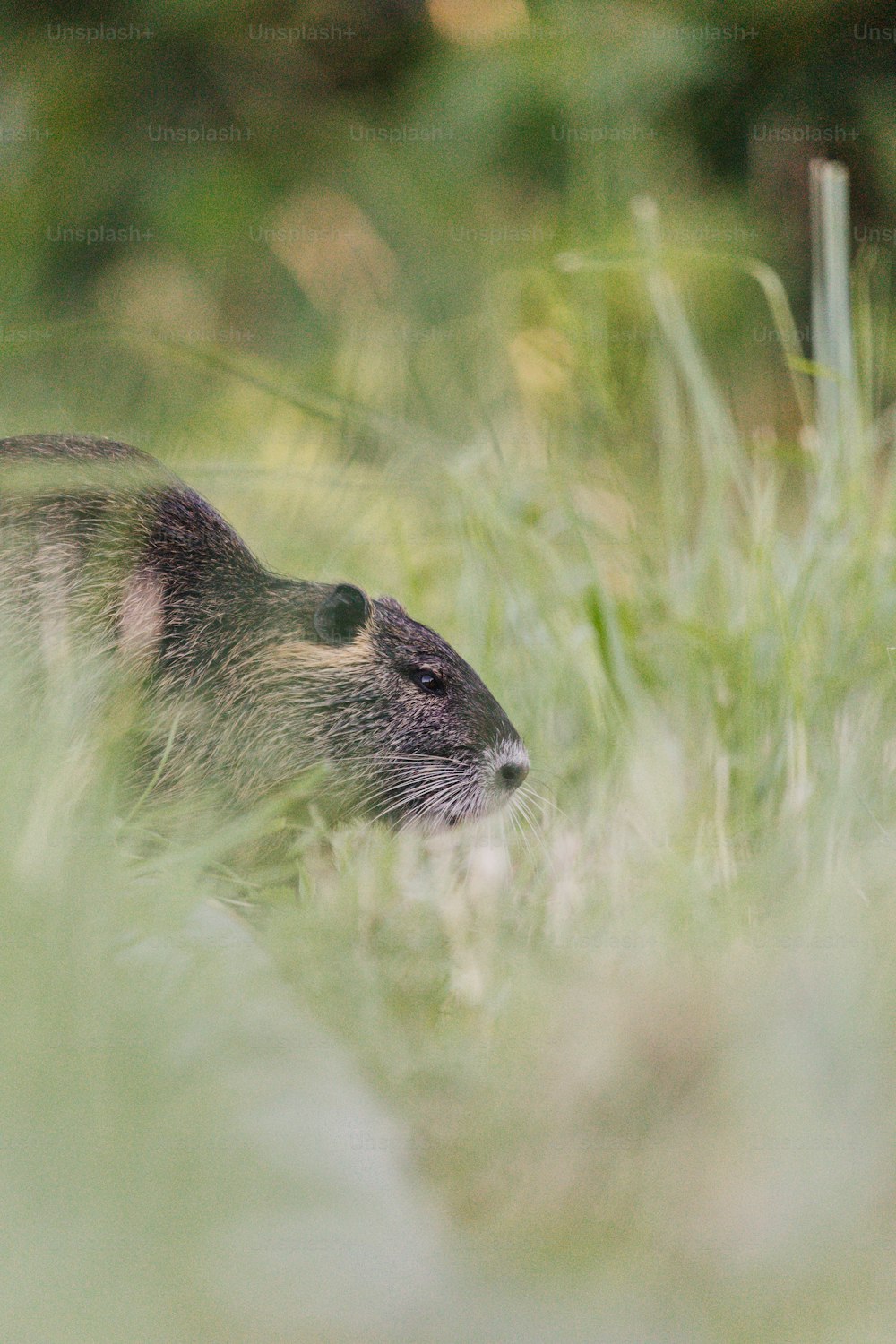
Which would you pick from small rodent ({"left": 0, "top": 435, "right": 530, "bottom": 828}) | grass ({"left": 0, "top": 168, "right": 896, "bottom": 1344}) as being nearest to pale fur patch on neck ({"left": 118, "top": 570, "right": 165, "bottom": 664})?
small rodent ({"left": 0, "top": 435, "right": 530, "bottom": 828})

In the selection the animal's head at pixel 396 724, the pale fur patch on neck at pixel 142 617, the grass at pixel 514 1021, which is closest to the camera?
the grass at pixel 514 1021

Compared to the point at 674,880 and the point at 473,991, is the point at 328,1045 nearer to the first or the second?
the point at 473,991

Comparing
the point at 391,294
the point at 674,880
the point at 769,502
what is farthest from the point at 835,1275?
the point at 391,294

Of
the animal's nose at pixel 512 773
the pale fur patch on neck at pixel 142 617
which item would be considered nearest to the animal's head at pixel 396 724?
the animal's nose at pixel 512 773

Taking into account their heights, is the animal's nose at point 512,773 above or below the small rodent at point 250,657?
below

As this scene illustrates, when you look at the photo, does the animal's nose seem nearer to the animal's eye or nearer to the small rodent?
the small rodent

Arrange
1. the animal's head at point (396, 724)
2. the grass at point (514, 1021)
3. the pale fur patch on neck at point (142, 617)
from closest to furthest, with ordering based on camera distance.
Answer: the grass at point (514, 1021)
the pale fur patch on neck at point (142, 617)
the animal's head at point (396, 724)

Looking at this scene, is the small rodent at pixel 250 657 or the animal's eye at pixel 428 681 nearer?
the small rodent at pixel 250 657

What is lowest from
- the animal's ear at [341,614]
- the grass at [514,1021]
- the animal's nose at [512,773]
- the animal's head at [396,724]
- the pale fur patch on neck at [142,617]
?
the grass at [514,1021]

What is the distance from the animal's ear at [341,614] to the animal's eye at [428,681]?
130 mm

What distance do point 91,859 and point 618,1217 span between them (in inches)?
29.3

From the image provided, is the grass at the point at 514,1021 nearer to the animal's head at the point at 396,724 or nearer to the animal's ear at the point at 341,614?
the animal's head at the point at 396,724

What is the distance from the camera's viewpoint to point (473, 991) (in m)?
1.98

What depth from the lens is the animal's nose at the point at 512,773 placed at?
99.7 inches
